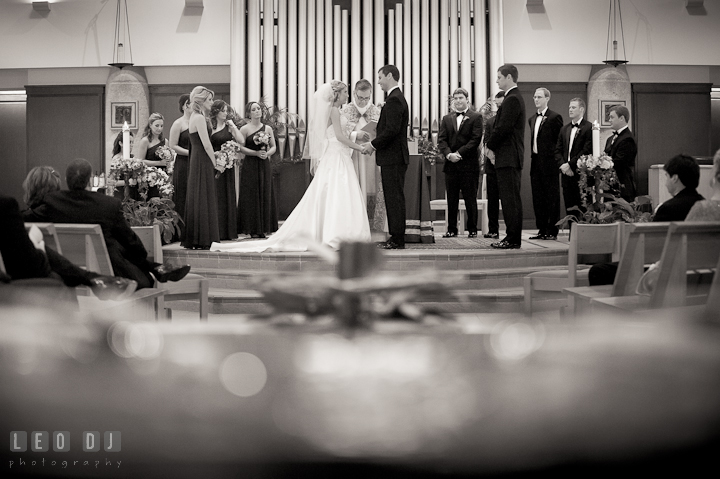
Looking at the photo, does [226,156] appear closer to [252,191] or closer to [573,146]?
[252,191]

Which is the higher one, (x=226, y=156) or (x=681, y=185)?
(x=226, y=156)

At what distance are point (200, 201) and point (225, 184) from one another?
42.1 inches

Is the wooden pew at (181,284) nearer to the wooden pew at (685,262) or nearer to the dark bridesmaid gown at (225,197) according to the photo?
the wooden pew at (685,262)

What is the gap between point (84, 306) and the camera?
10.6ft

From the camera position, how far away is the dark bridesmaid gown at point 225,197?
25.7ft

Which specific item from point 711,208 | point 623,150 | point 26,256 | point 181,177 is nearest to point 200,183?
point 181,177

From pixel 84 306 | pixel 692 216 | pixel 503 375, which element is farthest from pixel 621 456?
pixel 84 306

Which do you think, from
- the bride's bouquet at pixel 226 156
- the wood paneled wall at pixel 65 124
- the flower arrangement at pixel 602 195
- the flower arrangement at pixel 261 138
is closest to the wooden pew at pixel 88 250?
the flower arrangement at pixel 602 195

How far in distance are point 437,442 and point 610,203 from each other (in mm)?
4888

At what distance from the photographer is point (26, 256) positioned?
241cm

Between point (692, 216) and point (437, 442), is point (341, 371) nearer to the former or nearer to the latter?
point (437, 442)

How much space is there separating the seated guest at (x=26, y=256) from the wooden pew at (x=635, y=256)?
84.2 inches

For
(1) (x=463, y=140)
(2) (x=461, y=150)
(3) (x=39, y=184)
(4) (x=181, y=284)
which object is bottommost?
(4) (x=181, y=284)

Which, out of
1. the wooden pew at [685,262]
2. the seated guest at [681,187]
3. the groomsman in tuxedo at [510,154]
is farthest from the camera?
the groomsman in tuxedo at [510,154]
